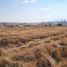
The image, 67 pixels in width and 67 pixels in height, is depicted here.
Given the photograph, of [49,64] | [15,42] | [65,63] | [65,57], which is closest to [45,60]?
[49,64]

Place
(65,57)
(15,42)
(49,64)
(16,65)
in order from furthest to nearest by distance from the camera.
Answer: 1. (15,42)
2. (65,57)
3. (49,64)
4. (16,65)

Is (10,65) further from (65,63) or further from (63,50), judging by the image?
(63,50)

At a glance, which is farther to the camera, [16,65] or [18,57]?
[18,57]

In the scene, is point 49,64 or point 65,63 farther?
point 65,63

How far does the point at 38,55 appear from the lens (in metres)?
15.2

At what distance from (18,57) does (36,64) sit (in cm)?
275

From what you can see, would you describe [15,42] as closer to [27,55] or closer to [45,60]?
[27,55]

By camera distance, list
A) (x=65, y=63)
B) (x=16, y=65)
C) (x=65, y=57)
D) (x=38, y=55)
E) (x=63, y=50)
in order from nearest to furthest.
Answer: (x=16, y=65) → (x=65, y=63) → (x=38, y=55) → (x=65, y=57) → (x=63, y=50)

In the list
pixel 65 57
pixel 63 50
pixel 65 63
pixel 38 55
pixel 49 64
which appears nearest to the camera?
pixel 49 64

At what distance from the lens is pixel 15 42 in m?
31.1

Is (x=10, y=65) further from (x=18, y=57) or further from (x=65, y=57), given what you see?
(x=65, y=57)

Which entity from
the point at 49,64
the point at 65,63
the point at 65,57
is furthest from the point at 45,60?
the point at 65,57

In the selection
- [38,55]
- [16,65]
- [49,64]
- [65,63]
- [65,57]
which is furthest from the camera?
[65,57]

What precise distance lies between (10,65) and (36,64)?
2722 millimetres
